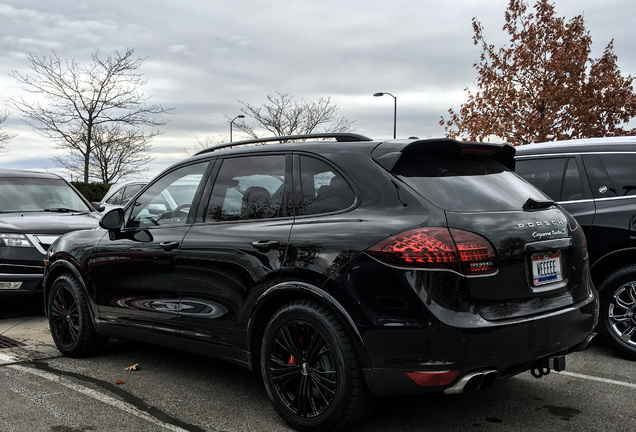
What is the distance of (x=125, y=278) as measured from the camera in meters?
4.94

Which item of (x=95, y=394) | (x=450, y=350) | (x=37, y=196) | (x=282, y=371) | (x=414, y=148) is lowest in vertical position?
(x=95, y=394)

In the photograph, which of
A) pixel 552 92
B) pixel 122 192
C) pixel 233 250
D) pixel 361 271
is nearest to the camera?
pixel 361 271

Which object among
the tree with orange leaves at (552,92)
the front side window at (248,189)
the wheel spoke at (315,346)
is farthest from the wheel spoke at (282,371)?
the tree with orange leaves at (552,92)

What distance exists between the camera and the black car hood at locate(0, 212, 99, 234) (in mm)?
7267

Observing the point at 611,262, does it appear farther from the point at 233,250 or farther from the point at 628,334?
the point at 233,250

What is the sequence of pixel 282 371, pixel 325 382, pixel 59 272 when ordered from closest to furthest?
pixel 325 382 < pixel 282 371 < pixel 59 272

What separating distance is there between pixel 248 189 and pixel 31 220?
4.44 metres

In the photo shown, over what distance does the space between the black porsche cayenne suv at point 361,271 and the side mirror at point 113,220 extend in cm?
40

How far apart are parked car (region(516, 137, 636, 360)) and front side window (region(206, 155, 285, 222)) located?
2976mm

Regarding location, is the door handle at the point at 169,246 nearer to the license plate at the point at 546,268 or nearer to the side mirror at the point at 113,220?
the side mirror at the point at 113,220

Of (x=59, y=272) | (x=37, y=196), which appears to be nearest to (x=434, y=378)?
(x=59, y=272)

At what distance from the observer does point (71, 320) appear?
5.56 meters

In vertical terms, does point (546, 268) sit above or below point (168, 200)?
below

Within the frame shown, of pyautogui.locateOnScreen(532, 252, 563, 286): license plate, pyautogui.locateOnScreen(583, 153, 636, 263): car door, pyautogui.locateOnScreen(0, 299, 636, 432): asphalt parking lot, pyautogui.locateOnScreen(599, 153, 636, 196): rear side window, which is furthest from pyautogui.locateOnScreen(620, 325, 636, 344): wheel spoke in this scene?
pyautogui.locateOnScreen(532, 252, 563, 286): license plate
